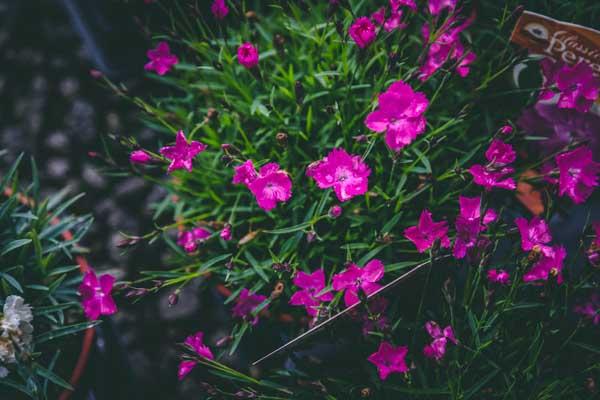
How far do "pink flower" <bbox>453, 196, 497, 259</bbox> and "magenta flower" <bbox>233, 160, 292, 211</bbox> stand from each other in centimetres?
30

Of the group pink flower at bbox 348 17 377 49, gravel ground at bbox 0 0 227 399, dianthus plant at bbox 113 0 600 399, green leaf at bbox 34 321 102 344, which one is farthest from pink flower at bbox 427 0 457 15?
gravel ground at bbox 0 0 227 399

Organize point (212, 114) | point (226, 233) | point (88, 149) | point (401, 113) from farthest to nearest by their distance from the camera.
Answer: point (88, 149)
point (212, 114)
point (226, 233)
point (401, 113)

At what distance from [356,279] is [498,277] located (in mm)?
250

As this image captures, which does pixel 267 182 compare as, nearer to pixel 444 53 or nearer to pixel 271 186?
pixel 271 186

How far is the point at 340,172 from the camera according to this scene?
3.06 ft

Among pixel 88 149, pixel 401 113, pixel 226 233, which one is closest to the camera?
pixel 401 113

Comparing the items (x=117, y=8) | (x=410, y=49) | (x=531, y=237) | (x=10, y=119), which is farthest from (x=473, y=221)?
(x=10, y=119)

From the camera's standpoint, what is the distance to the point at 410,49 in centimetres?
126

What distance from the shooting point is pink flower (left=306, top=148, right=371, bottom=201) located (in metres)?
0.92

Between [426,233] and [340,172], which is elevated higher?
[340,172]

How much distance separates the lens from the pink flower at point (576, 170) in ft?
3.14

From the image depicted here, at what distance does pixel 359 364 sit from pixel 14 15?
2.06 m

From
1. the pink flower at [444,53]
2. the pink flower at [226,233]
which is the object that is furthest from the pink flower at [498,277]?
the pink flower at [226,233]

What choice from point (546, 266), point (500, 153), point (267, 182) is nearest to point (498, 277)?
point (546, 266)
